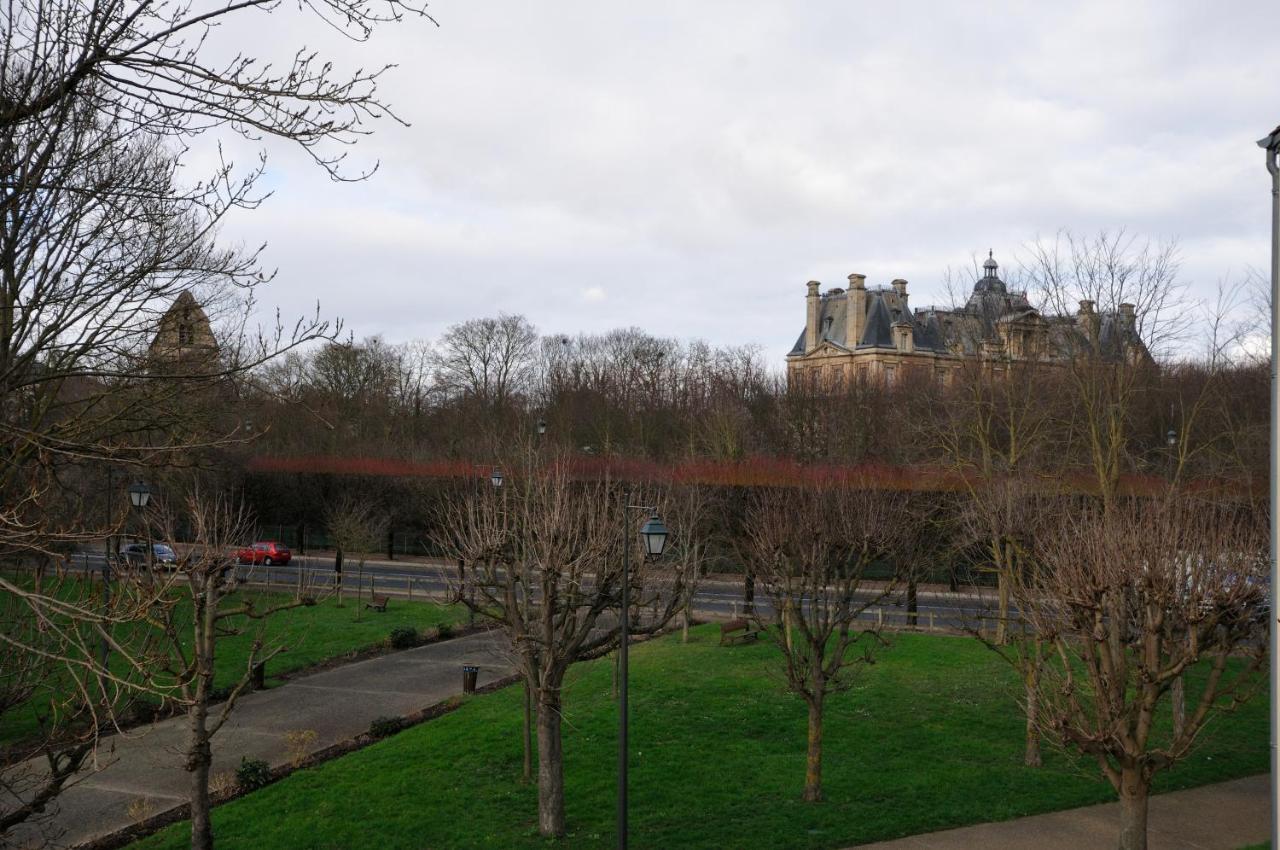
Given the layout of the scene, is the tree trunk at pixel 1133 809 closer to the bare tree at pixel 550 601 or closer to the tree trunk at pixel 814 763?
the tree trunk at pixel 814 763

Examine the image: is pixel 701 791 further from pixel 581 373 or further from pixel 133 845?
pixel 581 373

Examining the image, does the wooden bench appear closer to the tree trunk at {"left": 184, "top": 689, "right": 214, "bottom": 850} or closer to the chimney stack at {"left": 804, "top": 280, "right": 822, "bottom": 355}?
the tree trunk at {"left": 184, "top": 689, "right": 214, "bottom": 850}

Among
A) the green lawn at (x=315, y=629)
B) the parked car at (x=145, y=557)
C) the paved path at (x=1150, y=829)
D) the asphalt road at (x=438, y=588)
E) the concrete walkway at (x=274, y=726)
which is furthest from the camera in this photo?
the asphalt road at (x=438, y=588)

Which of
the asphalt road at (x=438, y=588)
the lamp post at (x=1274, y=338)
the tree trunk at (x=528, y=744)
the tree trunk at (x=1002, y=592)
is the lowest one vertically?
the tree trunk at (x=528, y=744)

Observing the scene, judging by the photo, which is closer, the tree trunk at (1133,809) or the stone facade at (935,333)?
the tree trunk at (1133,809)

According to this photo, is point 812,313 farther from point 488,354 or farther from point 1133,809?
point 1133,809

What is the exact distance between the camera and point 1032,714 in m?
16.2

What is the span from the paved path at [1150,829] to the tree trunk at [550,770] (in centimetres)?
452

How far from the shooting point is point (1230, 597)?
45.9 ft

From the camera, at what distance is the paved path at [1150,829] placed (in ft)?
50.9

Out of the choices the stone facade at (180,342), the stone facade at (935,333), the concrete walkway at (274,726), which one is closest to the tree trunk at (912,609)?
the stone facade at (935,333)

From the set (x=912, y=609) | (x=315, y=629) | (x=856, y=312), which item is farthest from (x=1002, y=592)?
(x=856, y=312)

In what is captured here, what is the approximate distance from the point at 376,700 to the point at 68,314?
15.9 m

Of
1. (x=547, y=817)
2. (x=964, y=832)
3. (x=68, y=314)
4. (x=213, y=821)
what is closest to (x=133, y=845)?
(x=213, y=821)
